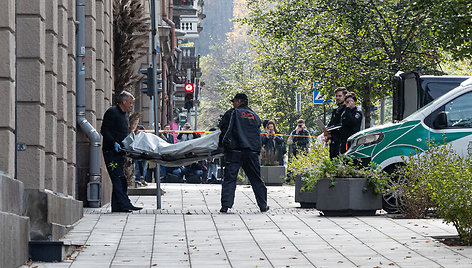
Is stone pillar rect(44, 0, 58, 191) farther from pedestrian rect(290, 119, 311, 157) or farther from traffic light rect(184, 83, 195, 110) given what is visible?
traffic light rect(184, 83, 195, 110)

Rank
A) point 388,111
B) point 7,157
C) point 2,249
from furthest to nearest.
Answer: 1. point 388,111
2. point 7,157
3. point 2,249

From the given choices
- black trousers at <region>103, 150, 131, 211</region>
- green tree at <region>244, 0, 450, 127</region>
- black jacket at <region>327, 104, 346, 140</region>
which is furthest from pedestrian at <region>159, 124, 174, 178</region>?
black trousers at <region>103, 150, 131, 211</region>

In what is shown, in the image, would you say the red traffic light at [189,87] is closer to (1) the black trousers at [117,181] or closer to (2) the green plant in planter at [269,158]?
(2) the green plant in planter at [269,158]

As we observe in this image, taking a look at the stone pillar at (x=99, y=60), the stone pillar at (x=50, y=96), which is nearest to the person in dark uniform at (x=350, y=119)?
the stone pillar at (x=99, y=60)

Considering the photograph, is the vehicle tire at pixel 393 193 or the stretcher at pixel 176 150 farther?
the stretcher at pixel 176 150

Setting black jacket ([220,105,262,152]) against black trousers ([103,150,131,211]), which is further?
black jacket ([220,105,262,152])

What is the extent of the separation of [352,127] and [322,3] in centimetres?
1421

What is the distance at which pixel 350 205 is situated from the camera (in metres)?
14.9

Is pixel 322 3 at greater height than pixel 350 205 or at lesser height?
greater

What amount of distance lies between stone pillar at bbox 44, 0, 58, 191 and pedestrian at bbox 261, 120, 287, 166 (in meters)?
15.5

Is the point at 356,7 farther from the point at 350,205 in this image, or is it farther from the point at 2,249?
the point at 2,249

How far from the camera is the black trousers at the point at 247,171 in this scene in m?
16.5

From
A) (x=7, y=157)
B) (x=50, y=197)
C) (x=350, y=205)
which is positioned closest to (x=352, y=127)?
(x=350, y=205)

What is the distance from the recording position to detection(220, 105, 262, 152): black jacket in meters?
16.5
